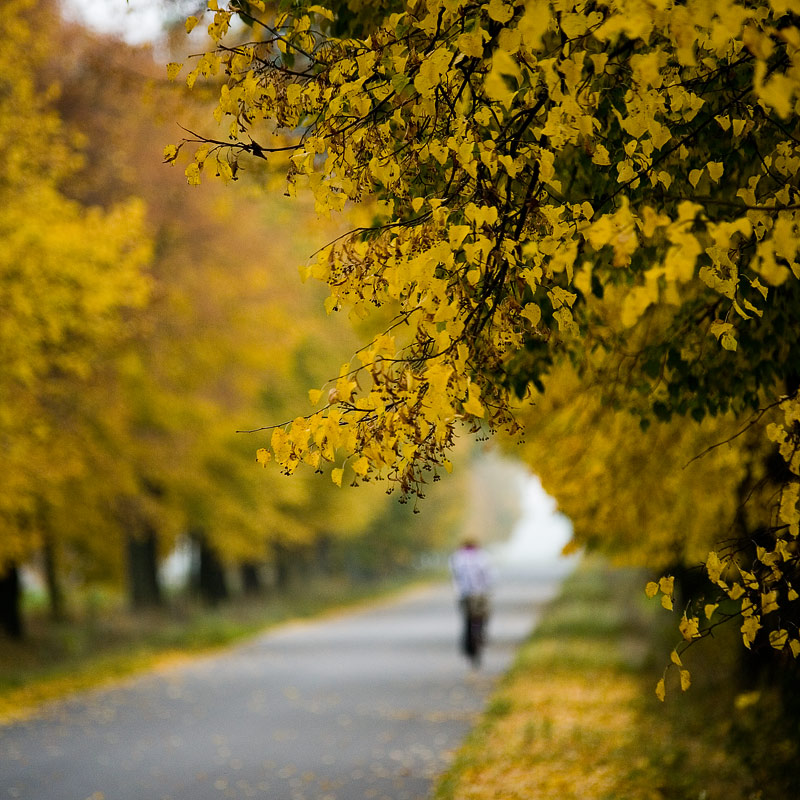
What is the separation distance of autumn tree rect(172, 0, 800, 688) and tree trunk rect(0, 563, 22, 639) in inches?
735

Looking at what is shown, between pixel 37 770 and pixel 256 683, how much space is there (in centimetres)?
702

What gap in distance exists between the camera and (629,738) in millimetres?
10070

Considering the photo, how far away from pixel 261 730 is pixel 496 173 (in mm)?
9217

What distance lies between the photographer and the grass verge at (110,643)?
15.8 metres

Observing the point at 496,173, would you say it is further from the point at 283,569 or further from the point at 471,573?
the point at 283,569

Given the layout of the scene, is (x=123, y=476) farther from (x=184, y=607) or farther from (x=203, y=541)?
(x=203, y=541)

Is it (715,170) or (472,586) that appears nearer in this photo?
(715,170)

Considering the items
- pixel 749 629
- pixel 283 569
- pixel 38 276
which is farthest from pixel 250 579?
pixel 749 629

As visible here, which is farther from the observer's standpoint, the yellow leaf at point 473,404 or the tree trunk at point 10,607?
the tree trunk at point 10,607

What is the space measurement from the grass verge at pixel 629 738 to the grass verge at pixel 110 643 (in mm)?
5682

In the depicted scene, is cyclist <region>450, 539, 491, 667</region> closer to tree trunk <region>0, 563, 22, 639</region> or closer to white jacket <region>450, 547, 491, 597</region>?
white jacket <region>450, 547, 491, 597</region>

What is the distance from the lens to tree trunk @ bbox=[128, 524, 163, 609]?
27.0 m

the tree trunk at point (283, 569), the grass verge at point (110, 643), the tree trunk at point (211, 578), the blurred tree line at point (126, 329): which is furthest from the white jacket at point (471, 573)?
the tree trunk at point (283, 569)

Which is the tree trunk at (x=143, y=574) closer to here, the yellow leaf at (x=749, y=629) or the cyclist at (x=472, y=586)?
the cyclist at (x=472, y=586)
